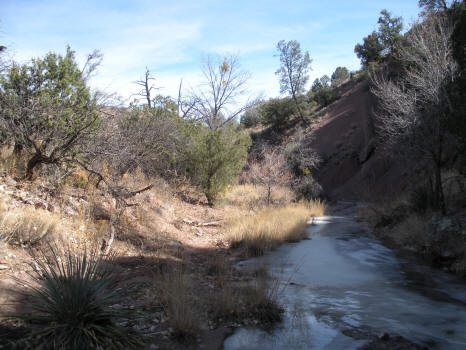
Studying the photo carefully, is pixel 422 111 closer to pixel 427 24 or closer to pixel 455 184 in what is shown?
A: pixel 455 184

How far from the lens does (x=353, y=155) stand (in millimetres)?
31469

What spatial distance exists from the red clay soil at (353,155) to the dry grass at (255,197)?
6.03 meters

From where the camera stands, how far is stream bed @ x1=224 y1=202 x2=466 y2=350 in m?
4.98

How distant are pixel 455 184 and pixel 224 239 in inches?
393

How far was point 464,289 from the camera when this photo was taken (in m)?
7.38

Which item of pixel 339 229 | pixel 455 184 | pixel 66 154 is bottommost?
pixel 339 229

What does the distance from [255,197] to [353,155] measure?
52.3ft

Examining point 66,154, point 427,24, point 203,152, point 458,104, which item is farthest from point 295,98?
point 66,154

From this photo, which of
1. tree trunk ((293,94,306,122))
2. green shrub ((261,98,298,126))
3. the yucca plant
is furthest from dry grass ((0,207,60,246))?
green shrub ((261,98,298,126))

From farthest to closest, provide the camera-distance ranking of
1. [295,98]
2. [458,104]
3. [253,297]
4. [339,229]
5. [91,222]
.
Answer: [295,98] < [339,229] < [458,104] < [91,222] < [253,297]

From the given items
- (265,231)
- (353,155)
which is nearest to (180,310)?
(265,231)

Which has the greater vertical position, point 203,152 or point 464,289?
point 203,152

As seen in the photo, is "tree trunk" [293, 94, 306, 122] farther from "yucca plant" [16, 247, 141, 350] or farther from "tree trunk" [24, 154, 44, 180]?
"yucca plant" [16, 247, 141, 350]

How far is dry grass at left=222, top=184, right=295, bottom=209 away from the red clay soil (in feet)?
19.8
